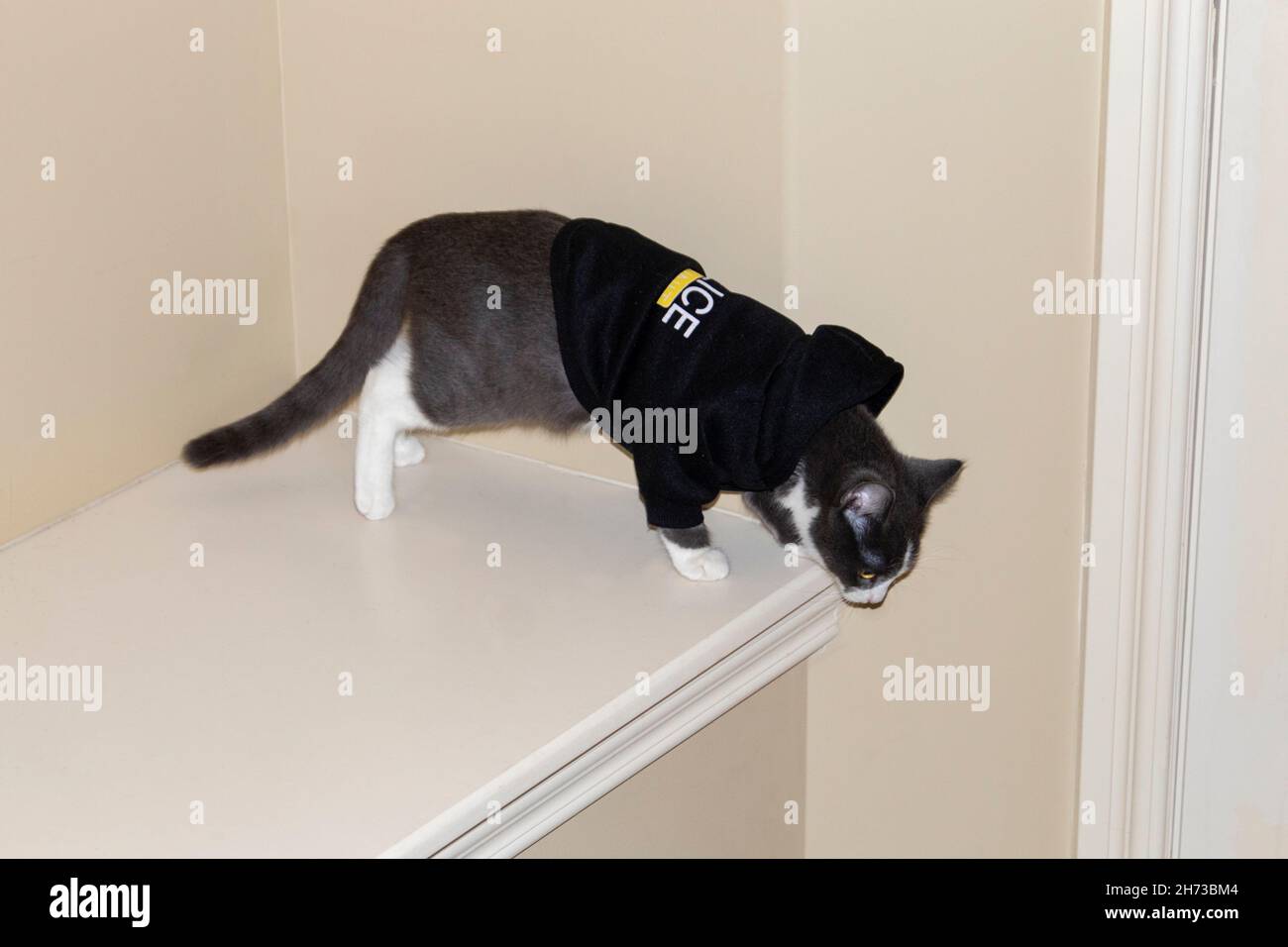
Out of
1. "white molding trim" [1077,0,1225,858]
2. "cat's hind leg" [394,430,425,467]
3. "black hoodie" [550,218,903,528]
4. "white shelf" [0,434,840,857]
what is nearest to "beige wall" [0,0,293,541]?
"white shelf" [0,434,840,857]

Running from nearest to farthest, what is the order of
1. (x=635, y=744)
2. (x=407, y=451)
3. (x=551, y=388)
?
(x=635, y=744), (x=551, y=388), (x=407, y=451)

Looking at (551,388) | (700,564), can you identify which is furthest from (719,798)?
(551,388)

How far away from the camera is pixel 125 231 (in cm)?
156

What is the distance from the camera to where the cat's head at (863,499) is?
4.63 ft

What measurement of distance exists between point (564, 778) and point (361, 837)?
0.20 metres

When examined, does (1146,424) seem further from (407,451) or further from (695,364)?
(407,451)

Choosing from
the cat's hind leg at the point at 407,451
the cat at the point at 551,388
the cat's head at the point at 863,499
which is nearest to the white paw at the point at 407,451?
the cat's hind leg at the point at 407,451

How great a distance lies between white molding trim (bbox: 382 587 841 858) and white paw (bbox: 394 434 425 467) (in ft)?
1.65

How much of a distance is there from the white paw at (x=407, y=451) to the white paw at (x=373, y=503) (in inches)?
5.2

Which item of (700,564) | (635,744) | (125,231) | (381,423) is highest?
(125,231)

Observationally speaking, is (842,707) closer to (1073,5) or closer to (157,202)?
(1073,5)

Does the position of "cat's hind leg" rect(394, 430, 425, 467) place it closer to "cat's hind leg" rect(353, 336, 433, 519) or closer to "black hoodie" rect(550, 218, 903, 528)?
"cat's hind leg" rect(353, 336, 433, 519)

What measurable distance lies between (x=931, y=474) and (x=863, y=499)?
8cm
